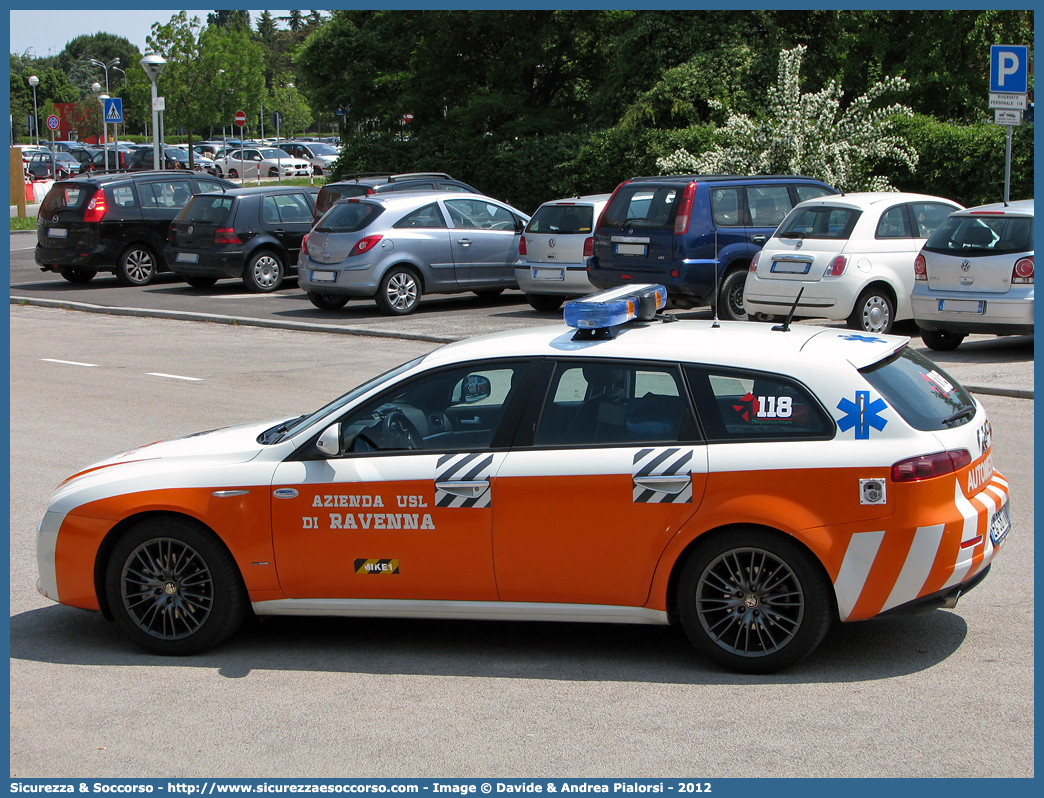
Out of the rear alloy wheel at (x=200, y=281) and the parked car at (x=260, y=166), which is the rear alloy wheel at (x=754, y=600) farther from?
the parked car at (x=260, y=166)

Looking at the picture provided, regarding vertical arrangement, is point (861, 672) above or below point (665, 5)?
below

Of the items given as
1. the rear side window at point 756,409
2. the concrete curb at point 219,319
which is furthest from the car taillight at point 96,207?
the rear side window at point 756,409

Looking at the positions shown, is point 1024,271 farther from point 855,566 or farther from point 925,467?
point 855,566

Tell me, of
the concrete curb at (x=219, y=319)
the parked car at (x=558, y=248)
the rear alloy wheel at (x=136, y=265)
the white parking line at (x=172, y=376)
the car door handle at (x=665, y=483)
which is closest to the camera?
the car door handle at (x=665, y=483)

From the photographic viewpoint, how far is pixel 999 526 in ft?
16.6

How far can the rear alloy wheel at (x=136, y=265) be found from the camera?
22062 mm

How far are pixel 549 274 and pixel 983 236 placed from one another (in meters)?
6.34

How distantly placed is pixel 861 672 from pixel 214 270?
1730cm

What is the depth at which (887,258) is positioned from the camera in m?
13.8

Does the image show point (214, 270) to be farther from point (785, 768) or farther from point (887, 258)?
point (785, 768)

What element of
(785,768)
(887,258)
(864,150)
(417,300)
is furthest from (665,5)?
(785,768)

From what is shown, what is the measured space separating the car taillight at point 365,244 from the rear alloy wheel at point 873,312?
23.2 ft

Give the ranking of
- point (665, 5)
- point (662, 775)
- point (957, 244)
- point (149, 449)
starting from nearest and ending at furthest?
point (662, 775)
point (149, 449)
point (957, 244)
point (665, 5)

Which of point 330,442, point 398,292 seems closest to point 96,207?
point 398,292
